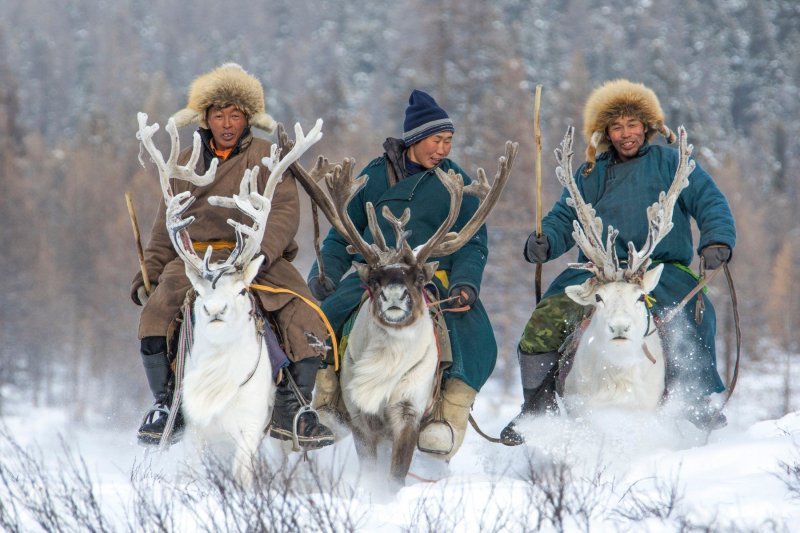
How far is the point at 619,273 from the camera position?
672 cm

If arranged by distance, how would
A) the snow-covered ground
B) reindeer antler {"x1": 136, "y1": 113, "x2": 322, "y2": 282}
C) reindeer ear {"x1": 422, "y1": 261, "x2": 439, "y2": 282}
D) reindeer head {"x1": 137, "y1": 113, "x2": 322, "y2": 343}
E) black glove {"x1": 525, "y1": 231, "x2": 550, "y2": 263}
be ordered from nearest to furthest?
the snow-covered ground, reindeer head {"x1": 137, "y1": 113, "x2": 322, "y2": 343}, reindeer antler {"x1": 136, "y1": 113, "x2": 322, "y2": 282}, reindeer ear {"x1": 422, "y1": 261, "x2": 439, "y2": 282}, black glove {"x1": 525, "y1": 231, "x2": 550, "y2": 263}

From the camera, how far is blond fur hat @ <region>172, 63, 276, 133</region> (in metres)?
6.95

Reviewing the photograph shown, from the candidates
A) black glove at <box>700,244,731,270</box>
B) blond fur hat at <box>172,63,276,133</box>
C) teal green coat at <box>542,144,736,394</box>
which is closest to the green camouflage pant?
teal green coat at <box>542,144,736,394</box>

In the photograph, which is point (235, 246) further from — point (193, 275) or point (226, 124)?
point (226, 124)

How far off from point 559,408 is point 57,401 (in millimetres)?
28734

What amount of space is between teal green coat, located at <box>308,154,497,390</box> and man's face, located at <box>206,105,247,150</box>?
3.30 feet

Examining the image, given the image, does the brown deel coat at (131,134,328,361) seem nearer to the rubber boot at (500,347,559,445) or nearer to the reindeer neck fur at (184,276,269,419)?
the reindeer neck fur at (184,276,269,419)

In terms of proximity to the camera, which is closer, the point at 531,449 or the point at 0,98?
the point at 531,449

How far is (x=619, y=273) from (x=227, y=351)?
2.37m

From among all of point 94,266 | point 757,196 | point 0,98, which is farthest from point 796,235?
point 0,98

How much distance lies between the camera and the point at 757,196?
147 ft

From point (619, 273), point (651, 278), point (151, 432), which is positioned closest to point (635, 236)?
point (651, 278)

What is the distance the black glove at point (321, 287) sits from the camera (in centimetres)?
740

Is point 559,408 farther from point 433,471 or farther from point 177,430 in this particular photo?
point 177,430
